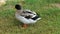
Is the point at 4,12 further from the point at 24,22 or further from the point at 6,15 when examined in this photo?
the point at 24,22

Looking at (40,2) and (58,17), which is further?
(40,2)

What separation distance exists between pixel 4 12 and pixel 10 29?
141cm

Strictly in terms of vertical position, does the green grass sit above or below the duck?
below

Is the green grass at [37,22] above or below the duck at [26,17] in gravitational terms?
below

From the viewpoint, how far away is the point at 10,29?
304 inches

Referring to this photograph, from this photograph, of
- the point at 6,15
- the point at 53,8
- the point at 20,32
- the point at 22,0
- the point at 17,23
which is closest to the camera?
the point at 20,32

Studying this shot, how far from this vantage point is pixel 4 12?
8969 millimetres

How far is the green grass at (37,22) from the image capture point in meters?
7.63

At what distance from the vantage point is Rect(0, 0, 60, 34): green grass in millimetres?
7629

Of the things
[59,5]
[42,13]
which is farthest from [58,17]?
[59,5]

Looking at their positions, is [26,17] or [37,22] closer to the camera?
[26,17]

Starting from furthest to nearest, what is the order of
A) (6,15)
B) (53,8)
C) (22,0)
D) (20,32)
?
1. (22,0)
2. (53,8)
3. (6,15)
4. (20,32)

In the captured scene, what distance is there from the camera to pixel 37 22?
8227mm

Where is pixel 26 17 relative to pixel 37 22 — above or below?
above
